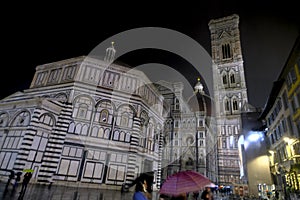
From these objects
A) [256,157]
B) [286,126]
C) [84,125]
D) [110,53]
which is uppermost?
[110,53]

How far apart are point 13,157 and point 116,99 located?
9.47m

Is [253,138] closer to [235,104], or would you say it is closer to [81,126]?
[81,126]

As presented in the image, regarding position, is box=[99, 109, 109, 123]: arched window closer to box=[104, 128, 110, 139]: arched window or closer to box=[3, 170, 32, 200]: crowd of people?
box=[104, 128, 110, 139]: arched window

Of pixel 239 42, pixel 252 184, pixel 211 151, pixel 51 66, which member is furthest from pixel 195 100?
pixel 51 66

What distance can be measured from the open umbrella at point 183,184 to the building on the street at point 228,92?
37.4 m

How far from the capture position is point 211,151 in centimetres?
4756

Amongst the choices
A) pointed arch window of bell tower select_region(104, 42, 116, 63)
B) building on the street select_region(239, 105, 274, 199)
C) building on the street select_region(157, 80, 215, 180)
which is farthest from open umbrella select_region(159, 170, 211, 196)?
building on the street select_region(157, 80, 215, 180)

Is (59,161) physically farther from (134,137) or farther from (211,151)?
(211,151)

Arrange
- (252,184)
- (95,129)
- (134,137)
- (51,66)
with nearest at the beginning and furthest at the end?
(95,129), (134,137), (51,66), (252,184)

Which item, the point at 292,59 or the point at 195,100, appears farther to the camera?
the point at 195,100

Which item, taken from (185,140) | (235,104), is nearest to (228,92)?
(235,104)

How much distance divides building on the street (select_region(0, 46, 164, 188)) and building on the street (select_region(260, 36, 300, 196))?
42.3ft

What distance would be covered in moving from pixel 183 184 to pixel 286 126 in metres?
16.7

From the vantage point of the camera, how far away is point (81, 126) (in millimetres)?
16281
